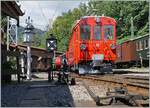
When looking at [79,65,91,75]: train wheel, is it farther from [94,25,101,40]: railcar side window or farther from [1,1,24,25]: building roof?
[1,1,24,25]: building roof

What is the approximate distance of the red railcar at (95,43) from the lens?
74.3 ft

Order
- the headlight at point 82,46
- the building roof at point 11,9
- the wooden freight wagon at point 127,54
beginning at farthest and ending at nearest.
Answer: the wooden freight wagon at point 127,54 → the headlight at point 82,46 → the building roof at point 11,9

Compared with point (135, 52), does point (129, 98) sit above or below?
below

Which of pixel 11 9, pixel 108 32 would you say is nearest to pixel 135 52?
pixel 108 32

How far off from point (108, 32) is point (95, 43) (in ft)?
2.92

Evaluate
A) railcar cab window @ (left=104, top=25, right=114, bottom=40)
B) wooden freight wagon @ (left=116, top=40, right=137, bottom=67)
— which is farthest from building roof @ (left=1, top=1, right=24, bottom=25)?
wooden freight wagon @ (left=116, top=40, right=137, bottom=67)

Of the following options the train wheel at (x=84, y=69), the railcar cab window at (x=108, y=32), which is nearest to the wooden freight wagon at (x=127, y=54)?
the railcar cab window at (x=108, y=32)

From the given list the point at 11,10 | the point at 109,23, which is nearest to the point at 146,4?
the point at 109,23

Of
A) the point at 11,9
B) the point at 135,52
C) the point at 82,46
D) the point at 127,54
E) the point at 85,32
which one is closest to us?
the point at 11,9

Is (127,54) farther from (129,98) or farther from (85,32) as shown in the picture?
(129,98)

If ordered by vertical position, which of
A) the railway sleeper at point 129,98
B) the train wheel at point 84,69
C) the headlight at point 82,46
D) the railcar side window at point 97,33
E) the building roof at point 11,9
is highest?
the building roof at point 11,9

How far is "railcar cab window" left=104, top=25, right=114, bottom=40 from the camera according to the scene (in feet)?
75.0

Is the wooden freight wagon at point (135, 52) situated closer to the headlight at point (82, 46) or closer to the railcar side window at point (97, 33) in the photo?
the railcar side window at point (97, 33)

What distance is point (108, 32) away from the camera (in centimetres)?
2298
